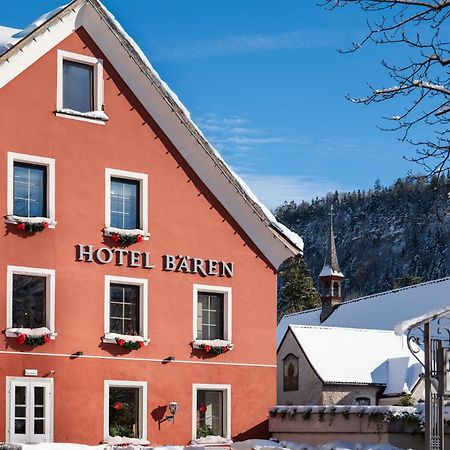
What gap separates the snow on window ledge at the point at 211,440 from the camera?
27.6 m

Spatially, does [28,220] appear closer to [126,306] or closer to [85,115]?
[85,115]

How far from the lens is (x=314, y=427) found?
29781mm

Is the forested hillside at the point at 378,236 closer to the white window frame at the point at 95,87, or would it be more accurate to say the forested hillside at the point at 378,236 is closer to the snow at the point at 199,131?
the snow at the point at 199,131

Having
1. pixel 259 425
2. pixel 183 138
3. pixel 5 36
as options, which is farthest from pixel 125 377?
pixel 5 36

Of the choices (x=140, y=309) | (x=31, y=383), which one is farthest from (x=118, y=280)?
(x=31, y=383)

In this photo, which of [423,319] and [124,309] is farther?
[124,309]

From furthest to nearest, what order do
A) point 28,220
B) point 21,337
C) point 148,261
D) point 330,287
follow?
1. point 330,287
2. point 148,261
3. point 28,220
4. point 21,337

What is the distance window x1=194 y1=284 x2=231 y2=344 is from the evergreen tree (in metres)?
68.4

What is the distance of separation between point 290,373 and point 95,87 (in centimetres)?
2538

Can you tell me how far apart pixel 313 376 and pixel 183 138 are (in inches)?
841

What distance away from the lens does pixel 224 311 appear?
29.0 metres

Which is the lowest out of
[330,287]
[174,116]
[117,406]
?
[117,406]

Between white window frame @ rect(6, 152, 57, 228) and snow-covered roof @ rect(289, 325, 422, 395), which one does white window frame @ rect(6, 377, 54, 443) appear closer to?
white window frame @ rect(6, 152, 57, 228)

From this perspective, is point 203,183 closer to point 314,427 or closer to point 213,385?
point 213,385
